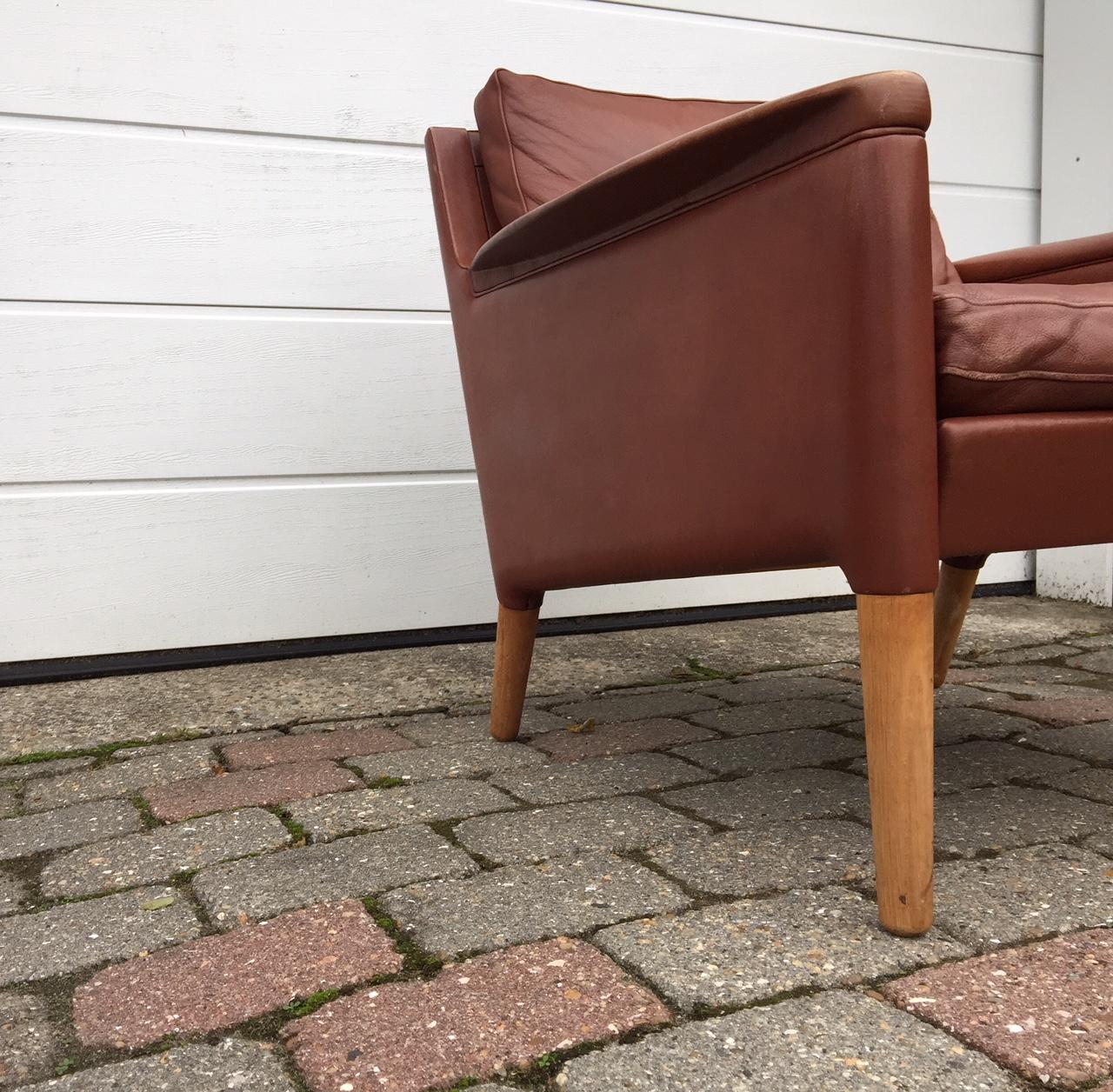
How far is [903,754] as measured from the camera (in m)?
1.01

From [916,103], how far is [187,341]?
1718mm

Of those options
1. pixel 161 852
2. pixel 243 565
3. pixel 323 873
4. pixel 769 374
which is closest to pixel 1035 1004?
pixel 769 374

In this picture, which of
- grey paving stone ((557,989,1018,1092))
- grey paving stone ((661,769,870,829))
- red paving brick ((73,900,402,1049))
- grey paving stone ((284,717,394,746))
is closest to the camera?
grey paving stone ((557,989,1018,1092))

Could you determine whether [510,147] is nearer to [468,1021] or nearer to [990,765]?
[990,765]

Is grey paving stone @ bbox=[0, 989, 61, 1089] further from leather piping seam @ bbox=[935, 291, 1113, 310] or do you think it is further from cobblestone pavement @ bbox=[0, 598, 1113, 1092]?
leather piping seam @ bbox=[935, 291, 1113, 310]

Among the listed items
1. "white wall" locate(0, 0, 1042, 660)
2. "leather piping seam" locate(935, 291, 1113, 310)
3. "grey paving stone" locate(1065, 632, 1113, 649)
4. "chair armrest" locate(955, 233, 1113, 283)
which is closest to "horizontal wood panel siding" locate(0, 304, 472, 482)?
"white wall" locate(0, 0, 1042, 660)

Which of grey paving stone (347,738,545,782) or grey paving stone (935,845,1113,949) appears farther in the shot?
grey paving stone (347,738,545,782)

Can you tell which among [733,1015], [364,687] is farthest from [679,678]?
[733,1015]

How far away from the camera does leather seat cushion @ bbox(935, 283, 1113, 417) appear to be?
3.35ft

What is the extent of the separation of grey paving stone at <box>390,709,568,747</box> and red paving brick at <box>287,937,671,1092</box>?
83cm

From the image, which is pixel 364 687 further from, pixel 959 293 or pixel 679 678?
pixel 959 293

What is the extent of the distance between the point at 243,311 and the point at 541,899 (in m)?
1.64

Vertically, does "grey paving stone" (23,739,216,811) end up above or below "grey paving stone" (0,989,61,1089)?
below

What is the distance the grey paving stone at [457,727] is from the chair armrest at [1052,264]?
104 centimetres
